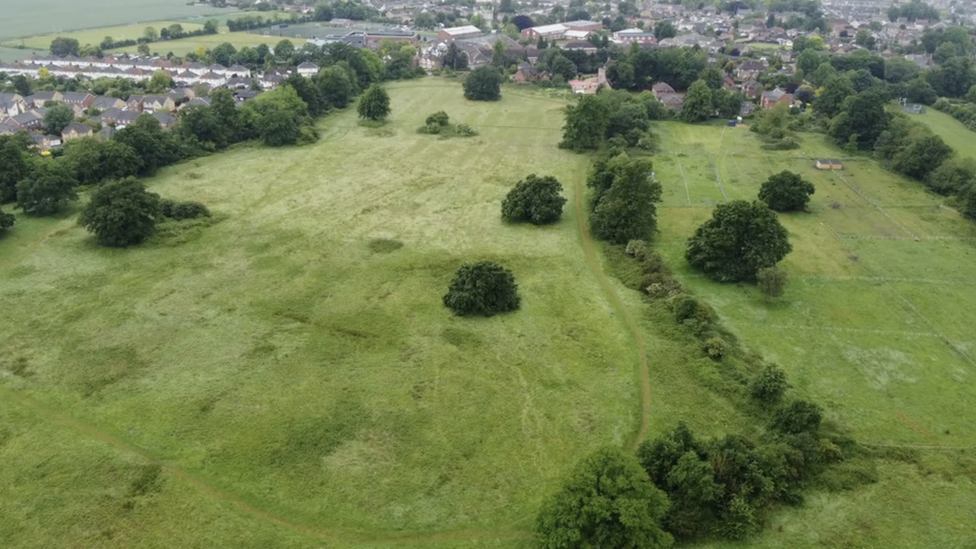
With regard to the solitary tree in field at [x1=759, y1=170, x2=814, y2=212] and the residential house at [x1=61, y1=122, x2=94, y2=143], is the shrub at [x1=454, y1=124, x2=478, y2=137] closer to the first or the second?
the solitary tree in field at [x1=759, y1=170, x2=814, y2=212]

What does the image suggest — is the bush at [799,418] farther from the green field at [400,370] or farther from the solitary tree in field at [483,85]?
the solitary tree in field at [483,85]

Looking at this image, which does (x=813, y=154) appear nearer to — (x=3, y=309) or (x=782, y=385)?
(x=782, y=385)

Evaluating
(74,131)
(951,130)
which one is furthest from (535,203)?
(951,130)

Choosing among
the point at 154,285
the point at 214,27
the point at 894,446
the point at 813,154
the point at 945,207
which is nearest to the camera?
the point at 894,446

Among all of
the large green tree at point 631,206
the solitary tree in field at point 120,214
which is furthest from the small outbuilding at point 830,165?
the solitary tree in field at point 120,214

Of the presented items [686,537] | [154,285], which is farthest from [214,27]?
[686,537]
